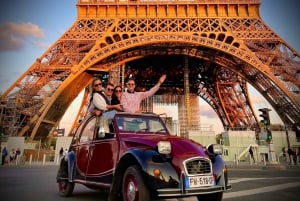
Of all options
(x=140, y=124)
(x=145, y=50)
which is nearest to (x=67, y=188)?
(x=140, y=124)

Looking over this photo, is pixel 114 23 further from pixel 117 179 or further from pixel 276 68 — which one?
pixel 117 179

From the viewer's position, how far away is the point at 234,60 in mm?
19578

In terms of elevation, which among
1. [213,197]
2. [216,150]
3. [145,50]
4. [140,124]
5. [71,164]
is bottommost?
[213,197]

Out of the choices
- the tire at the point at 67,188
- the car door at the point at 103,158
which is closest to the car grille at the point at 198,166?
the car door at the point at 103,158

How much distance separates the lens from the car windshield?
13.3ft

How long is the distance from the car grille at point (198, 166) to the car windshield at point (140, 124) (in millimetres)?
1210

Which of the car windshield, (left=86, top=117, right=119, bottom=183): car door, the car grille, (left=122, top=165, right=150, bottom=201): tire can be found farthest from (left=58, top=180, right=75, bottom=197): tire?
the car grille

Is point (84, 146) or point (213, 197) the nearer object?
point (213, 197)

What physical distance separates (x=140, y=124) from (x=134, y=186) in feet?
4.36

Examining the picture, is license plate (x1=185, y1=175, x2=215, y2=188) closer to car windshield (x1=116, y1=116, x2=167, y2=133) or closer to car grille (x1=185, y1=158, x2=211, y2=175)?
car grille (x1=185, y1=158, x2=211, y2=175)

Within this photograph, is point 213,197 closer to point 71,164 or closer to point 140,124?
point 140,124

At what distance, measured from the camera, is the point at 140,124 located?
4305mm

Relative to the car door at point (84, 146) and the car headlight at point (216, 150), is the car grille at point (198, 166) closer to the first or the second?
the car headlight at point (216, 150)

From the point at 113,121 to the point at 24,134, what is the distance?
15.5m
